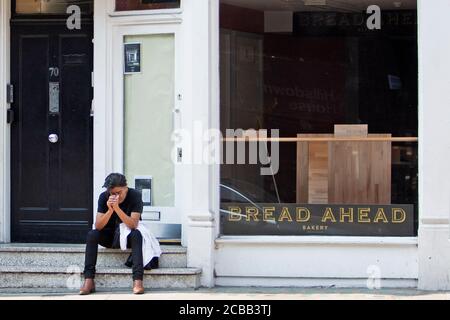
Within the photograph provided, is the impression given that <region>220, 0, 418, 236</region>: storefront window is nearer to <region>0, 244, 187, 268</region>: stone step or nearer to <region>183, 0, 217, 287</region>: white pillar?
Result: <region>183, 0, 217, 287</region>: white pillar

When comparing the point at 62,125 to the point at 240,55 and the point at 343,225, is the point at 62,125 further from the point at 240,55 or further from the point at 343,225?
the point at 343,225

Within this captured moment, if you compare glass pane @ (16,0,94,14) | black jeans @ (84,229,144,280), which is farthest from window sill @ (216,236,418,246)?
glass pane @ (16,0,94,14)

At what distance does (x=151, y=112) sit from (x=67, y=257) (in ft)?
5.72

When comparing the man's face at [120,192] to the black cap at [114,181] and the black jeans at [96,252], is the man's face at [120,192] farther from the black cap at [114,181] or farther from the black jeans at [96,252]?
the black jeans at [96,252]

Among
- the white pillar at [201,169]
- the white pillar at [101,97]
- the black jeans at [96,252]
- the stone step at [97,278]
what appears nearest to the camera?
the black jeans at [96,252]

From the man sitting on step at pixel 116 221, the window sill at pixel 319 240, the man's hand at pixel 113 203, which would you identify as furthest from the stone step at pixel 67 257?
the man's hand at pixel 113 203

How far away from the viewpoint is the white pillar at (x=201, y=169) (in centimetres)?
867

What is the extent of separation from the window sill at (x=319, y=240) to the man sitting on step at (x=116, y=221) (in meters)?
0.88

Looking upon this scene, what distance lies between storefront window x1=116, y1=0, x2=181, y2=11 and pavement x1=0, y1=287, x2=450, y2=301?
2957mm

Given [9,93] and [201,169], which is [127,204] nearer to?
[201,169]

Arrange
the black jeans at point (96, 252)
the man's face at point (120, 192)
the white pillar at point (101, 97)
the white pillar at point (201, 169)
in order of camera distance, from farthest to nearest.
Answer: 1. the white pillar at point (101, 97)
2. the white pillar at point (201, 169)
3. the man's face at point (120, 192)
4. the black jeans at point (96, 252)

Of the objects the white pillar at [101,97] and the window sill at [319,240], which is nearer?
the window sill at [319,240]

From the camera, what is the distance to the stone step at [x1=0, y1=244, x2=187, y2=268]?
8766 mm
